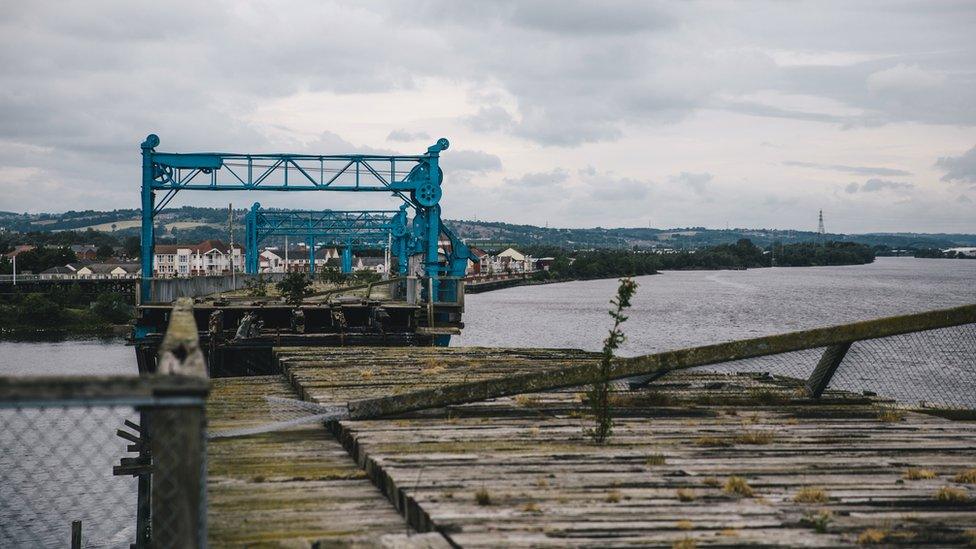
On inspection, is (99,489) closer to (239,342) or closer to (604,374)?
(239,342)

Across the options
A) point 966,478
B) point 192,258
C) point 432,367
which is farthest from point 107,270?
point 966,478

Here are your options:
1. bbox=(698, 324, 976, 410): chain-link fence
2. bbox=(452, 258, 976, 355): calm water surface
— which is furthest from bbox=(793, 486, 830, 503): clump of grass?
bbox=(452, 258, 976, 355): calm water surface

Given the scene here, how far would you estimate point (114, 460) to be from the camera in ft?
103

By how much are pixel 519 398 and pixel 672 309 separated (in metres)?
86.8

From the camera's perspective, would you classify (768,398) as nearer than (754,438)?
No

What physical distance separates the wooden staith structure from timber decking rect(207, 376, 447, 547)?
2cm

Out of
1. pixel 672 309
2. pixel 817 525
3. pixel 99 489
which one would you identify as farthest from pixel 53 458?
pixel 672 309

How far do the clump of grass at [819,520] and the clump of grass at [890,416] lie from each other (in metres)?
3.68

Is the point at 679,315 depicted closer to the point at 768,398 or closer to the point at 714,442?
the point at 768,398

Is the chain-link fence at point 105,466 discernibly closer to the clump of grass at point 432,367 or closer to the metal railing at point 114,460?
the metal railing at point 114,460

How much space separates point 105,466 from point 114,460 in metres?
0.38

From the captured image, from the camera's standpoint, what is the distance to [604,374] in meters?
7.57

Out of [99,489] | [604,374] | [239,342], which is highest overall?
[604,374]

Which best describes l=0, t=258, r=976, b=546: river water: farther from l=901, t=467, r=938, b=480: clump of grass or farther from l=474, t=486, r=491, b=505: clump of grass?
l=474, t=486, r=491, b=505: clump of grass
